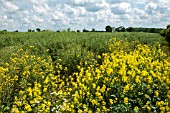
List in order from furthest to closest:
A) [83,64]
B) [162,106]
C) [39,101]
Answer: [83,64] < [162,106] < [39,101]

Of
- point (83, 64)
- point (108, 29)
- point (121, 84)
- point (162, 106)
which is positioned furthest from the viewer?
point (108, 29)

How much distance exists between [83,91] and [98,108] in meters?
0.74

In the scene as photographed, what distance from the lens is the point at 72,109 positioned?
20.2ft

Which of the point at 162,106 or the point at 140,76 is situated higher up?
the point at 140,76

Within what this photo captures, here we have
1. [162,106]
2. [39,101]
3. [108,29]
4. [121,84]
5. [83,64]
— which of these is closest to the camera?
[39,101]

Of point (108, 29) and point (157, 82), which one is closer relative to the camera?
point (157, 82)

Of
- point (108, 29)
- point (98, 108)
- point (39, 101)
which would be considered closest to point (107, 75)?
point (98, 108)

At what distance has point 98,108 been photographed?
6.32 meters

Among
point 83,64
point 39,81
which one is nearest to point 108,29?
point 83,64

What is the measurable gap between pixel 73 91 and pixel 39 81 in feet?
3.84

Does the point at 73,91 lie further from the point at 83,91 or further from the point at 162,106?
the point at 162,106

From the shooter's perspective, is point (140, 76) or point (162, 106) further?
point (140, 76)

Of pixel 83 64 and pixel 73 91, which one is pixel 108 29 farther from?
pixel 73 91

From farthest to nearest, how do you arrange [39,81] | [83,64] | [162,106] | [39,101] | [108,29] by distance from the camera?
[108,29], [83,64], [39,81], [162,106], [39,101]
